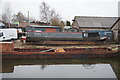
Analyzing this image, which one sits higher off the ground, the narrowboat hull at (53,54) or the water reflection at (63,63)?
the narrowboat hull at (53,54)

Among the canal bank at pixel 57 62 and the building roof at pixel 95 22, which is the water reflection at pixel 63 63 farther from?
the building roof at pixel 95 22

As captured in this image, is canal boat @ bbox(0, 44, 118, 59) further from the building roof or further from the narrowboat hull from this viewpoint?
the building roof

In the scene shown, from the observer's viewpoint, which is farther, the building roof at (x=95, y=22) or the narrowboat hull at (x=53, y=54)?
the building roof at (x=95, y=22)

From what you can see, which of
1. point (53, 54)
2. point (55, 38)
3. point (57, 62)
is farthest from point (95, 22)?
point (57, 62)

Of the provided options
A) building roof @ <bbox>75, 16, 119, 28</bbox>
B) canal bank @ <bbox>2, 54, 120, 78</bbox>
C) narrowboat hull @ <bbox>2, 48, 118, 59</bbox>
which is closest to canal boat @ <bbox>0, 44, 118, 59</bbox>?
narrowboat hull @ <bbox>2, 48, 118, 59</bbox>

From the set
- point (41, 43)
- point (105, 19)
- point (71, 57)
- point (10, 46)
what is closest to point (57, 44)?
point (41, 43)

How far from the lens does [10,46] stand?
10.7 m

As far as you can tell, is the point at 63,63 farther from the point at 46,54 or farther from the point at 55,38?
the point at 55,38

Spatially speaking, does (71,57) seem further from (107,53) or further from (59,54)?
(107,53)

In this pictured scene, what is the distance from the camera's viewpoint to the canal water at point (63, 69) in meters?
7.90

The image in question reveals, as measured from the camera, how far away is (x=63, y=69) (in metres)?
9.04

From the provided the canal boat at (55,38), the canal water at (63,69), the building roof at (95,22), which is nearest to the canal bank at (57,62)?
the canal water at (63,69)

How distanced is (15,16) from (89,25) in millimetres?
29957

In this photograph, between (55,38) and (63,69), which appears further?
(55,38)
